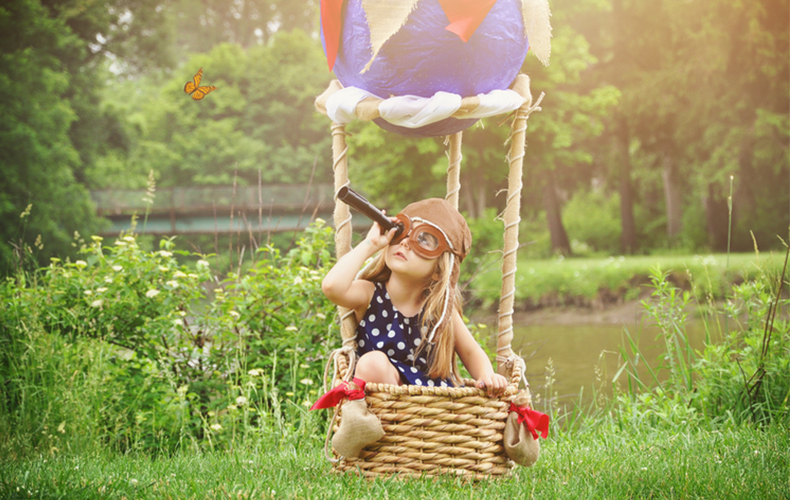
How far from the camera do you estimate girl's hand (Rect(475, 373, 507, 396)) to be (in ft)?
6.88

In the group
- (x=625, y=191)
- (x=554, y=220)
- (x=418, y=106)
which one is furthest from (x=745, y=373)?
(x=625, y=191)

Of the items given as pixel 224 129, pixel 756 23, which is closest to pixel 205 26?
pixel 224 129

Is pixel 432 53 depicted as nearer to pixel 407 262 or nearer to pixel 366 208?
pixel 366 208

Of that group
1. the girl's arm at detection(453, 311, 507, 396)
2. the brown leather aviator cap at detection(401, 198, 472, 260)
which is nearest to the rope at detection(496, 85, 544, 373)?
the girl's arm at detection(453, 311, 507, 396)

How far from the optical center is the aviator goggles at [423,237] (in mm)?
2260

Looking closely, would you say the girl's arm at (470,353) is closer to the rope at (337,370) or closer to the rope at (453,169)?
the rope at (337,370)

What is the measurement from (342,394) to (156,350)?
71.3 inches

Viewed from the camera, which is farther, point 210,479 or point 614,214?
point 614,214

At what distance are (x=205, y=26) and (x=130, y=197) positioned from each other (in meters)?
18.8

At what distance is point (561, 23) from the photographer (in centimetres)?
1590

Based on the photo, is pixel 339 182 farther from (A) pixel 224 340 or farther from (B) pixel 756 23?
(B) pixel 756 23

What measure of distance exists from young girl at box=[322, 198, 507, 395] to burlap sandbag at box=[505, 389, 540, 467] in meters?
0.19

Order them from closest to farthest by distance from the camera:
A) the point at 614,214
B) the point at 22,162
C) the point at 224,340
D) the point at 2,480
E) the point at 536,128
Answer: 1. the point at 2,480
2. the point at 224,340
3. the point at 22,162
4. the point at 536,128
5. the point at 614,214

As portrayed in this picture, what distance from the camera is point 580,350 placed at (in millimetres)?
8008
